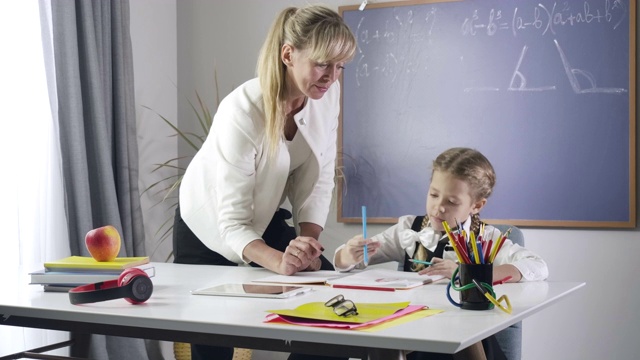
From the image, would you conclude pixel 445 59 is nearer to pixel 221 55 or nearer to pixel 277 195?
pixel 221 55

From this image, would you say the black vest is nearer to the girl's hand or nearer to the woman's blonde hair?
the girl's hand

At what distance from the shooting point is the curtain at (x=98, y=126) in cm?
334

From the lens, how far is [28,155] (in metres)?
3.25

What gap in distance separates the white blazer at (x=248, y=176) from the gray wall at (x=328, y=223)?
1.41 m

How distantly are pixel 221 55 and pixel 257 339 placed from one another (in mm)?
2949

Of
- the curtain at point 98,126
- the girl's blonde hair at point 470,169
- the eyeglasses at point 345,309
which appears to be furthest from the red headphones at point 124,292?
the curtain at point 98,126

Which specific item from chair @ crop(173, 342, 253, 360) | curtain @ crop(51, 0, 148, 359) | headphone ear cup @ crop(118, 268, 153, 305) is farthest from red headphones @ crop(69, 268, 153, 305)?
chair @ crop(173, 342, 253, 360)

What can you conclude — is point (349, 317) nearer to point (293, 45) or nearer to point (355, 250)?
point (355, 250)

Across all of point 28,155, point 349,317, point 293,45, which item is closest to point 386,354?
point 349,317

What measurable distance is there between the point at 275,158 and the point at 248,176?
0.09 metres

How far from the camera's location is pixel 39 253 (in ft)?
10.8

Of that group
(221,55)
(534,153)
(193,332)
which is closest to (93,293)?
(193,332)

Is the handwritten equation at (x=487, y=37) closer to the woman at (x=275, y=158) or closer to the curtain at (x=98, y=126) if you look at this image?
the curtain at (x=98, y=126)

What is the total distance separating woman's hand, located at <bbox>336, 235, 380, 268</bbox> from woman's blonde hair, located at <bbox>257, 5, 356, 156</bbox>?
1.08ft
